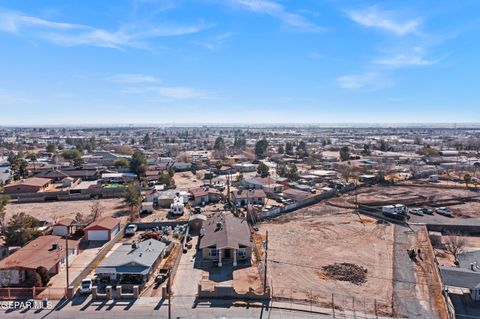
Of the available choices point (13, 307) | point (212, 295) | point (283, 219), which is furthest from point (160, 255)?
point (283, 219)

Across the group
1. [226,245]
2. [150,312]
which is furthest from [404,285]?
[150,312]

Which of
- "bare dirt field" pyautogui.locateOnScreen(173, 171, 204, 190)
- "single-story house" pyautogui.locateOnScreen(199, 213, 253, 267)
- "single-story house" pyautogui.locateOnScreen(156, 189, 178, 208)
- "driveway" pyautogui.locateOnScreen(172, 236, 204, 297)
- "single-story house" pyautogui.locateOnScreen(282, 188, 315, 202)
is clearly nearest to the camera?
"driveway" pyautogui.locateOnScreen(172, 236, 204, 297)

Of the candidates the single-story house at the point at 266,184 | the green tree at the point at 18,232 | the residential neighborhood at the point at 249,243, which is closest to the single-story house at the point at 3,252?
the residential neighborhood at the point at 249,243

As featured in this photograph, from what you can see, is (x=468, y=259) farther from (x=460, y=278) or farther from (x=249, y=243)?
(x=249, y=243)

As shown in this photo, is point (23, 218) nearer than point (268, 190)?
Yes

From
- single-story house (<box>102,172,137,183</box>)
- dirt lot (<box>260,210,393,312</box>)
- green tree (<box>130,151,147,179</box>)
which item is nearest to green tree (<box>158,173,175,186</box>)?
single-story house (<box>102,172,137,183</box>)

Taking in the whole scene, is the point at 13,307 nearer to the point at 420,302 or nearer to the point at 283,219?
the point at 420,302

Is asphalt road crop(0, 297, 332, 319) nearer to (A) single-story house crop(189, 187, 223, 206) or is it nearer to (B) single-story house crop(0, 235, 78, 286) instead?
(B) single-story house crop(0, 235, 78, 286)

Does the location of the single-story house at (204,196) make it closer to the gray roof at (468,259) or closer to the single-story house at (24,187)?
the single-story house at (24,187)
